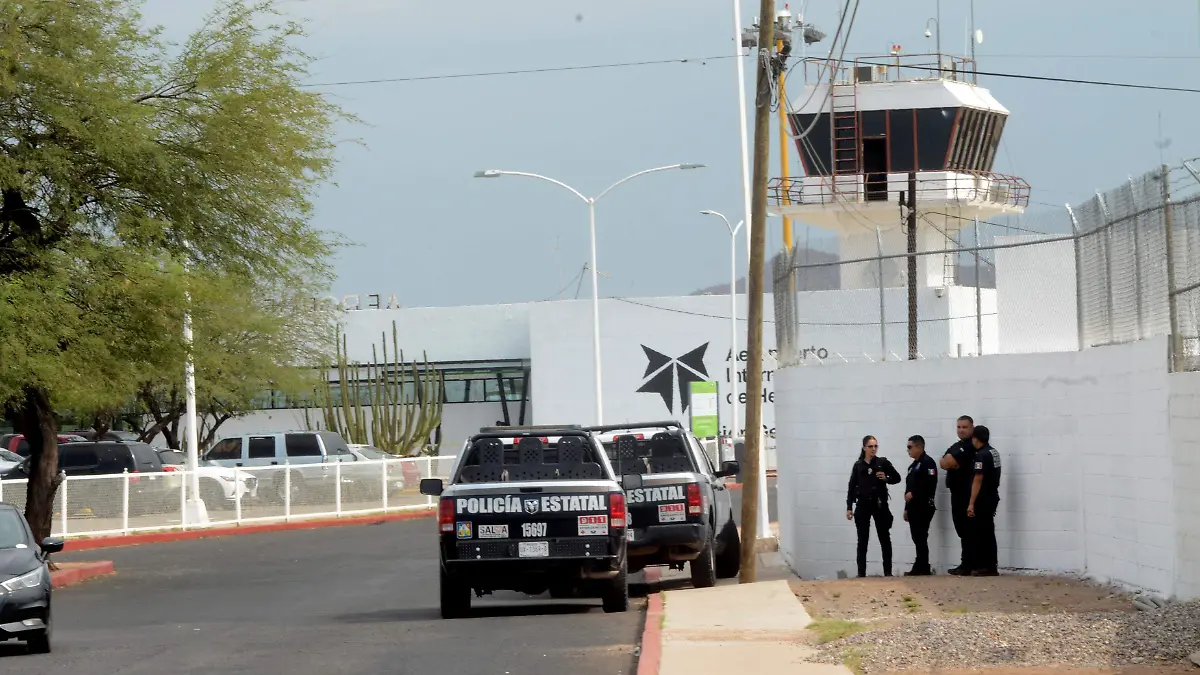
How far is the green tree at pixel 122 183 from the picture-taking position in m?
22.4

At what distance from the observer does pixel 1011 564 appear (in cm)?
1812

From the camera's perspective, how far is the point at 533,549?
52.9 feet

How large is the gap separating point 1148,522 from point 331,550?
18.5 metres

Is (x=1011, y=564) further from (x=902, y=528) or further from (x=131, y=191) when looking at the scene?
(x=131, y=191)

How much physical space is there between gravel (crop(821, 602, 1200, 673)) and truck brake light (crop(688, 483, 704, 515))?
5.28 m

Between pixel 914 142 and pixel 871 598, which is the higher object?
pixel 914 142

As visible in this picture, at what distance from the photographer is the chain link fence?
46.8 feet

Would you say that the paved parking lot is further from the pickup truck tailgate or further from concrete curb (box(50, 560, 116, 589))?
the pickup truck tailgate

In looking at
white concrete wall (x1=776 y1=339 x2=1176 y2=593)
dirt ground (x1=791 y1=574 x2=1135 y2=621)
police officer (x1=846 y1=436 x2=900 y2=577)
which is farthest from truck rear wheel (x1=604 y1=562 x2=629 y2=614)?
white concrete wall (x1=776 y1=339 x2=1176 y2=593)

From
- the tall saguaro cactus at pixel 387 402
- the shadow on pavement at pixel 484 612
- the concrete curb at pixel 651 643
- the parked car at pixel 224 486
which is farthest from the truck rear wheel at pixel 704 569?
the tall saguaro cactus at pixel 387 402

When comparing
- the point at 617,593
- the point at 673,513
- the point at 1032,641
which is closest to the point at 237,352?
the point at 673,513

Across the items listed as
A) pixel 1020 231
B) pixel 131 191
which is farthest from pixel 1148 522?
pixel 131 191

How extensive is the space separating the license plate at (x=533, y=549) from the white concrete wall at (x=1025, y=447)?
5446mm

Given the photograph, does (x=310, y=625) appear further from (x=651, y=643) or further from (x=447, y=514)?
(x=651, y=643)
